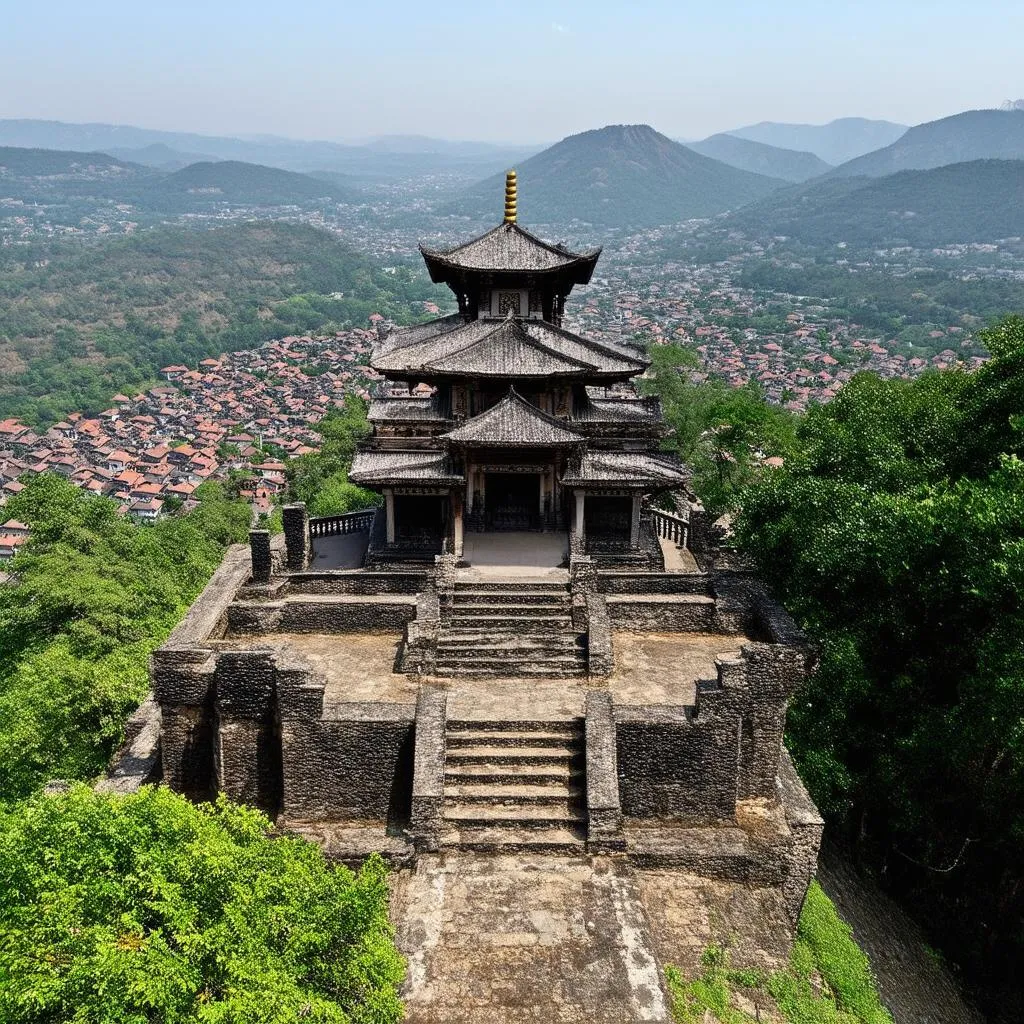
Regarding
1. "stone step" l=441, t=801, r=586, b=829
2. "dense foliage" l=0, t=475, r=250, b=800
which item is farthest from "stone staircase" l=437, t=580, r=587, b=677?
"dense foliage" l=0, t=475, r=250, b=800

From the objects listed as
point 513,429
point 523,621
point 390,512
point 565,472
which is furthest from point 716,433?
point 523,621

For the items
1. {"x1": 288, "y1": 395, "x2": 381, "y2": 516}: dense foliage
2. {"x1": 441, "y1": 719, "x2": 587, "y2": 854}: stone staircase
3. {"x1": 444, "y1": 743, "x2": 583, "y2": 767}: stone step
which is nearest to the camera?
{"x1": 441, "y1": 719, "x2": 587, "y2": 854}: stone staircase

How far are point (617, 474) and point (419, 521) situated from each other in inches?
205

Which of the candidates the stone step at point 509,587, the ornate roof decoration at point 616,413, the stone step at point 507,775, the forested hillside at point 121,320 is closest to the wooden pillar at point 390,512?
the stone step at point 509,587

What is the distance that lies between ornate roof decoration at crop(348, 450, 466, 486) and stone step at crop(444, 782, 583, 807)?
8510 mm

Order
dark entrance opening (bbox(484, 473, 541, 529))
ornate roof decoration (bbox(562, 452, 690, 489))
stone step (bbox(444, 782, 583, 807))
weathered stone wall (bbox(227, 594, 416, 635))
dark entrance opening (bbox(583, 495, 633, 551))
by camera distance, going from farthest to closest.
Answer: dark entrance opening (bbox(484, 473, 541, 529))
dark entrance opening (bbox(583, 495, 633, 551))
ornate roof decoration (bbox(562, 452, 690, 489))
weathered stone wall (bbox(227, 594, 416, 635))
stone step (bbox(444, 782, 583, 807))

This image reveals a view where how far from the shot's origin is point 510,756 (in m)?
13.4

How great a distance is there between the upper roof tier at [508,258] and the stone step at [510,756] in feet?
44.0

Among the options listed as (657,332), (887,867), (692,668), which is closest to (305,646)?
(692,668)

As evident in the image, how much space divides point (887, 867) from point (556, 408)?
527 inches

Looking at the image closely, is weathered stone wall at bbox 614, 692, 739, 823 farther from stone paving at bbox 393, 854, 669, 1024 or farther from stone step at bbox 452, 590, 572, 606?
stone step at bbox 452, 590, 572, 606

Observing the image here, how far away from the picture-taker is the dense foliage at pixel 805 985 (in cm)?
1051

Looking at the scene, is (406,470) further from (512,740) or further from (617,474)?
(512,740)

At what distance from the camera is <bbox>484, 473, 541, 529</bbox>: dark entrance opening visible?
70.5 ft
